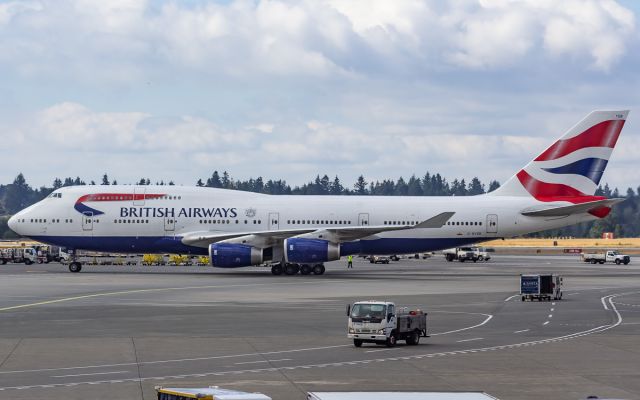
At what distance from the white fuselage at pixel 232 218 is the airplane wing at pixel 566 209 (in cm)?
51

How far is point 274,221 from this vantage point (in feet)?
265

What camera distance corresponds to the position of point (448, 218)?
79.1m

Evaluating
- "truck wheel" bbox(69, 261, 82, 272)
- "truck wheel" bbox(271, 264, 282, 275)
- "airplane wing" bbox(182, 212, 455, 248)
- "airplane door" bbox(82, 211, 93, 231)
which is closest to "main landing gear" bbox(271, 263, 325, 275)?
"truck wheel" bbox(271, 264, 282, 275)

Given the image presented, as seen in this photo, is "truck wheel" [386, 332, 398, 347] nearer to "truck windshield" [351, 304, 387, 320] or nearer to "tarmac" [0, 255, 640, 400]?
"tarmac" [0, 255, 640, 400]

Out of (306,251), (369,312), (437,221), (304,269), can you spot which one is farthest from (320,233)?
(369,312)

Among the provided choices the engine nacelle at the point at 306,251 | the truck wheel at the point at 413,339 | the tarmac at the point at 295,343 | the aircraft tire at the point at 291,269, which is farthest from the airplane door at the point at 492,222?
the truck wheel at the point at 413,339

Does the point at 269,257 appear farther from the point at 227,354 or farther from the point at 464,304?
the point at 227,354

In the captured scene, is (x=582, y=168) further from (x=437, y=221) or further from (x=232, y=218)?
(x=232, y=218)

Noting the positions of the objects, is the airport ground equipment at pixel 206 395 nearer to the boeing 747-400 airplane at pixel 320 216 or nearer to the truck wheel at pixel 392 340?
the truck wheel at pixel 392 340

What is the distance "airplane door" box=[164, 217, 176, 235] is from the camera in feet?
260

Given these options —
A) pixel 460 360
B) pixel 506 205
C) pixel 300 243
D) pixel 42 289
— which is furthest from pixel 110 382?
pixel 506 205

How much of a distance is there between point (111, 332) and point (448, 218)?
43711 mm

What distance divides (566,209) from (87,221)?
35.2 m

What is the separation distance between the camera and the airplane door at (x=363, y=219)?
80.8 m
